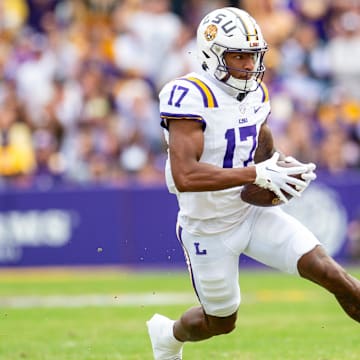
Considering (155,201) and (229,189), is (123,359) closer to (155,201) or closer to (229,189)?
(229,189)

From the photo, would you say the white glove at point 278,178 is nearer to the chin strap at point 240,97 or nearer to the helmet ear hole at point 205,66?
the chin strap at point 240,97

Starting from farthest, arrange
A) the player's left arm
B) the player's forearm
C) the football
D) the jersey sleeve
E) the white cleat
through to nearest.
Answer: the white cleat < the player's left arm < the football < the jersey sleeve < the player's forearm

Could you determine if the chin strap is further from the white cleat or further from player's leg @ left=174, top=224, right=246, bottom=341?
the white cleat

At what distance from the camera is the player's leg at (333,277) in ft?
17.5

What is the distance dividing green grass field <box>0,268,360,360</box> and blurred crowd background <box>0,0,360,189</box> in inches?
52.8

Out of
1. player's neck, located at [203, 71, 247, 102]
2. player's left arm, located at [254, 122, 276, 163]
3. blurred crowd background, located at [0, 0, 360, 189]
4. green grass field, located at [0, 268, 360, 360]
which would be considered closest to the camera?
player's neck, located at [203, 71, 247, 102]

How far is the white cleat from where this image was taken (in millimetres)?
6035

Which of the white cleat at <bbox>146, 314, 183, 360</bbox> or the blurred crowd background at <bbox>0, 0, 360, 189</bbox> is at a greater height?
the white cleat at <bbox>146, 314, 183, 360</bbox>

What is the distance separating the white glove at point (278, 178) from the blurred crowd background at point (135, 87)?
6.79 meters

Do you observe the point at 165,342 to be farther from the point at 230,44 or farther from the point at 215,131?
the point at 230,44

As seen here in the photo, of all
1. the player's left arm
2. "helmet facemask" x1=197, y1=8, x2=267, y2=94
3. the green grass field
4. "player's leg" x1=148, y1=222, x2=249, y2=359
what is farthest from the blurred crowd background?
"helmet facemask" x1=197, y1=8, x2=267, y2=94

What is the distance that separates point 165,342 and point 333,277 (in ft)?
3.95

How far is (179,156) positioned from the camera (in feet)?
17.5

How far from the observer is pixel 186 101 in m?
5.43
